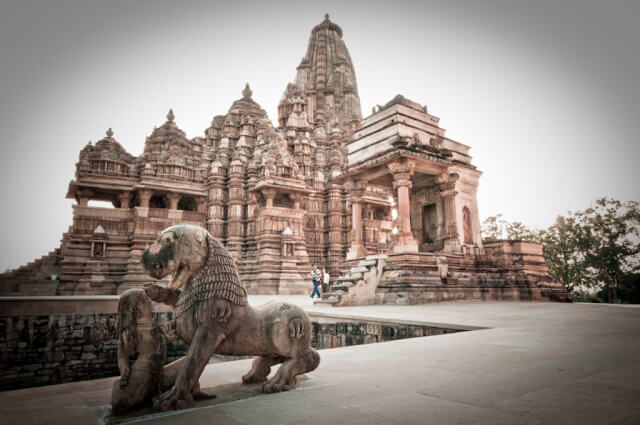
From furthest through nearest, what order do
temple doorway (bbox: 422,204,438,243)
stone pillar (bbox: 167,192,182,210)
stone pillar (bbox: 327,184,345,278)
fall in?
1. stone pillar (bbox: 327,184,345,278)
2. stone pillar (bbox: 167,192,182,210)
3. temple doorway (bbox: 422,204,438,243)

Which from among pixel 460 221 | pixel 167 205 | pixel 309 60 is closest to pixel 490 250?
pixel 460 221

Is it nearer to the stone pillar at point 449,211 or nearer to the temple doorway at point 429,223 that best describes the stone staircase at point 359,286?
the stone pillar at point 449,211

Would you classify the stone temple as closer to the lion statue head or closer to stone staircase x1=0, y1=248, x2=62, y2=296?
stone staircase x1=0, y1=248, x2=62, y2=296

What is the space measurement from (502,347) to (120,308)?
4063 mm

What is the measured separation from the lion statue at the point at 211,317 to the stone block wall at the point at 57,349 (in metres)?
6.63

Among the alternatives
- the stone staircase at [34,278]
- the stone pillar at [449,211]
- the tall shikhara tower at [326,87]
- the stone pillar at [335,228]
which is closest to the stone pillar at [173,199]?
the stone staircase at [34,278]

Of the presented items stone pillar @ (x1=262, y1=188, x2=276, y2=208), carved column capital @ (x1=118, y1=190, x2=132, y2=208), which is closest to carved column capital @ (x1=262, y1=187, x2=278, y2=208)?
stone pillar @ (x1=262, y1=188, x2=276, y2=208)

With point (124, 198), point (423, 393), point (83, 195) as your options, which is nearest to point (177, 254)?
point (423, 393)

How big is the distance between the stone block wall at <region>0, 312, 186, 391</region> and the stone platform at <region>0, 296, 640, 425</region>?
6288mm

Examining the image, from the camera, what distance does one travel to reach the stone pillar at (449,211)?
14.5 metres

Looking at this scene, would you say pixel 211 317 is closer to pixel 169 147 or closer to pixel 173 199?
pixel 173 199

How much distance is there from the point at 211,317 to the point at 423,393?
5.34 feet

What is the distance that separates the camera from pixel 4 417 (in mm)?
2381

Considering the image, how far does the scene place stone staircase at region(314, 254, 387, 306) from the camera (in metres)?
11.6
